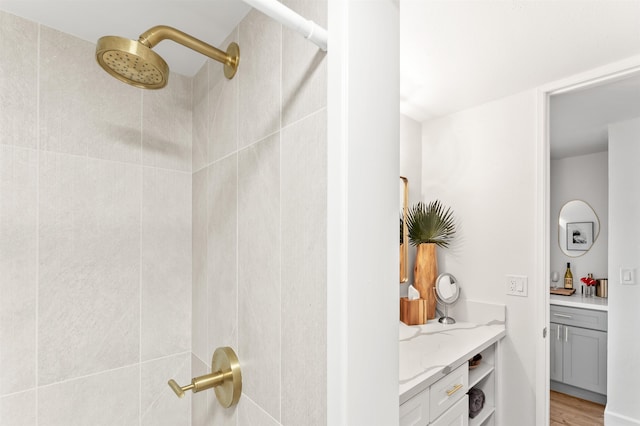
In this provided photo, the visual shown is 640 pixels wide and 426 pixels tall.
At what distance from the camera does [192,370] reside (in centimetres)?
125

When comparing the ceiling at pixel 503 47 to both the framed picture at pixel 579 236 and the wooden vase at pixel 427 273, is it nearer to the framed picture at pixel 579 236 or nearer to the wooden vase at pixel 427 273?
the wooden vase at pixel 427 273

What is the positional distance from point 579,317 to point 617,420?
2.82 ft

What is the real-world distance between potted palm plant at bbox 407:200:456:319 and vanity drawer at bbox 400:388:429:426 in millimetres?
849

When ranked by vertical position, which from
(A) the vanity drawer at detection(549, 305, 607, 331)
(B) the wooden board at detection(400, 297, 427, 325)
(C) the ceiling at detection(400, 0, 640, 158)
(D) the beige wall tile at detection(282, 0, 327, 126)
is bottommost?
(A) the vanity drawer at detection(549, 305, 607, 331)

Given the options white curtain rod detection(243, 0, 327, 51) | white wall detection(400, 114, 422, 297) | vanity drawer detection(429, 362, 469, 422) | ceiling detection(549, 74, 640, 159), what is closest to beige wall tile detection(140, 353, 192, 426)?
vanity drawer detection(429, 362, 469, 422)

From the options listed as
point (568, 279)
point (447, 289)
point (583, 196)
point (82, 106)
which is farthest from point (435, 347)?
point (583, 196)

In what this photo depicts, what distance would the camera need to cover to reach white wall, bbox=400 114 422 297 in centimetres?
217

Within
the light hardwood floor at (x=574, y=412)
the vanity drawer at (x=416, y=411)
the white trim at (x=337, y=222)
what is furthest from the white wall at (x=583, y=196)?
the white trim at (x=337, y=222)

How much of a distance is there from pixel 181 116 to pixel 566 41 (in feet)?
5.35

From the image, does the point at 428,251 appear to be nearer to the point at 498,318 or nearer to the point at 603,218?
the point at 498,318

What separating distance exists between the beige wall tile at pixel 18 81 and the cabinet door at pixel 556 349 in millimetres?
3981

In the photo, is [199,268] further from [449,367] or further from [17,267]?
[449,367]

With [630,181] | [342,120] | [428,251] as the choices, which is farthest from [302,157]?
[630,181]

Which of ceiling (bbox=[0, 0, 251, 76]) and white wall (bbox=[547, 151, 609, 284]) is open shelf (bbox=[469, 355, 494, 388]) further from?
white wall (bbox=[547, 151, 609, 284])
